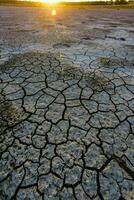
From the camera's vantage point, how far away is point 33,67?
329 centimetres

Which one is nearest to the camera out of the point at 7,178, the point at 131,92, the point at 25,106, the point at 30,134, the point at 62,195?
the point at 62,195

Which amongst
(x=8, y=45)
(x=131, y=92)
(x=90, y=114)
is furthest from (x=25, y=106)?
(x=8, y=45)

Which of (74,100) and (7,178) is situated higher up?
(74,100)

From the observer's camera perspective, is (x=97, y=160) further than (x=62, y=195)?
Yes

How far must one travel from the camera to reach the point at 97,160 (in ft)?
5.51

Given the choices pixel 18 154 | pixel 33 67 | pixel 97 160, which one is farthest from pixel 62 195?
pixel 33 67

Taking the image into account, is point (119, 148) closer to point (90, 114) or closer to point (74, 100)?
point (90, 114)

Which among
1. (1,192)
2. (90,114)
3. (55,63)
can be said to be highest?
(55,63)

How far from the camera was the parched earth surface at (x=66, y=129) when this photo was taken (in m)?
1.49

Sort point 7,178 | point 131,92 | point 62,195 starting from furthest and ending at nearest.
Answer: point 131,92, point 7,178, point 62,195

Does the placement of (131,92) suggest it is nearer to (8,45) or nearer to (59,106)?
(59,106)

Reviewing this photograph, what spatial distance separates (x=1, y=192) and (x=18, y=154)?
37 centimetres

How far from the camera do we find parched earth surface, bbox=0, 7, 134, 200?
1493mm

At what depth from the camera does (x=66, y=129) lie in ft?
6.61
